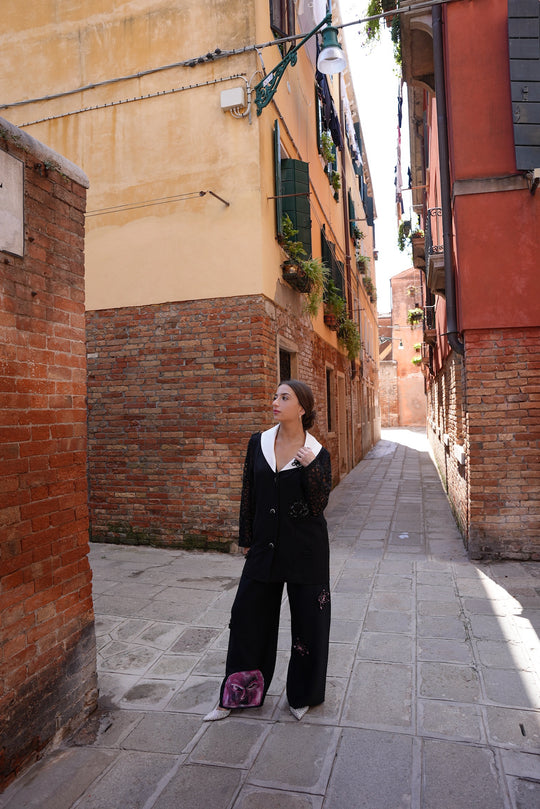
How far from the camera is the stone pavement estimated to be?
91.5 inches

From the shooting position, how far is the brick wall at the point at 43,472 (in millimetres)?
2480

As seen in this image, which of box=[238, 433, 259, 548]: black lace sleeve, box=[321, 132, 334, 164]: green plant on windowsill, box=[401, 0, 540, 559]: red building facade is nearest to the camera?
box=[238, 433, 259, 548]: black lace sleeve

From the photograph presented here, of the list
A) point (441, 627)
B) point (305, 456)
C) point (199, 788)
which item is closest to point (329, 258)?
point (441, 627)

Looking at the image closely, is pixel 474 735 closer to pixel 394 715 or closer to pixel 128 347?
pixel 394 715

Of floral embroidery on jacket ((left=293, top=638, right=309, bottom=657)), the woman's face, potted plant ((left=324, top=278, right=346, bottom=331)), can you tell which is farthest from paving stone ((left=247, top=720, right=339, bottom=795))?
potted plant ((left=324, top=278, right=346, bottom=331))

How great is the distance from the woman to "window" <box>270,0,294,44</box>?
644cm

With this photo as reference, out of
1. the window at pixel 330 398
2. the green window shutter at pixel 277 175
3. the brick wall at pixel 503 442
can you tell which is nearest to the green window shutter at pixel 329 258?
the window at pixel 330 398

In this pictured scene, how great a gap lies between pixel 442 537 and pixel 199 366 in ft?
12.5

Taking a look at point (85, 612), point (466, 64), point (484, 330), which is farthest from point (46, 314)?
point (466, 64)

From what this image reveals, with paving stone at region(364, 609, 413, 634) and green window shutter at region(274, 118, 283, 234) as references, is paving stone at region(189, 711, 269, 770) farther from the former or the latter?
green window shutter at region(274, 118, 283, 234)

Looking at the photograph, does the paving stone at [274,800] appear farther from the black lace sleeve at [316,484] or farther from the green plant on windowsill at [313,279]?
the green plant on windowsill at [313,279]

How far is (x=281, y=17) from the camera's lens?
748 cm

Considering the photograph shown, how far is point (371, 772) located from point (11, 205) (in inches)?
121

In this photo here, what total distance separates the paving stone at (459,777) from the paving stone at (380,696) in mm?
269
